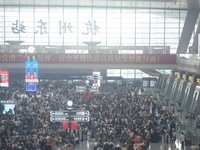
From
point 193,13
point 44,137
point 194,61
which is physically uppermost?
point 193,13

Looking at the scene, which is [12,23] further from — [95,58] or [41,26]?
[95,58]

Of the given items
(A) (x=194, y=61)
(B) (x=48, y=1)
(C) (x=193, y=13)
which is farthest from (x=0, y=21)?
(A) (x=194, y=61)

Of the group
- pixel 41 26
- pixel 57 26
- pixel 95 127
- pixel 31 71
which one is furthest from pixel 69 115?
pixel 57 26

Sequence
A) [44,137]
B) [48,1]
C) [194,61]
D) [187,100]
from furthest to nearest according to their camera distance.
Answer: [48,1]
[194,61]
[187,100]
[44,137]

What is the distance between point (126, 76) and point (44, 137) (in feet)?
99.2

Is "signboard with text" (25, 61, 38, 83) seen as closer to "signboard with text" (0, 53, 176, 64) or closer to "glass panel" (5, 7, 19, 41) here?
"signboard with text" (0, 53, 176, 64)

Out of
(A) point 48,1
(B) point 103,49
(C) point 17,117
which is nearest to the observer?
(C) point 17,117

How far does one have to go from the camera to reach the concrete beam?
49.2 metres

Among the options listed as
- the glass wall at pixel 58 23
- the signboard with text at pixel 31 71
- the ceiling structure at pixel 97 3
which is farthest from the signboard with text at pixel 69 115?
the ceiling structure at pixel 97 3

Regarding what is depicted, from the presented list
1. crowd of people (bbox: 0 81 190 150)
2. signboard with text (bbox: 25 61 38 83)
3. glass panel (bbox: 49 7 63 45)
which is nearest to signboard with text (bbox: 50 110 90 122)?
crowd of people (bbox: 0 81 190 150)

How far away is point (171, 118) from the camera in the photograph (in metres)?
24.6

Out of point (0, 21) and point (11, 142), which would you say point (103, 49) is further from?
point (11, 142)

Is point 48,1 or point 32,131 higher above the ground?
point 48,1

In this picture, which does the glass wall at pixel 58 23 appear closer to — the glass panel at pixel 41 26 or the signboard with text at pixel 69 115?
the glass panel at pixel 41 26
